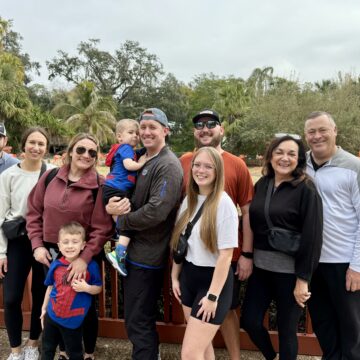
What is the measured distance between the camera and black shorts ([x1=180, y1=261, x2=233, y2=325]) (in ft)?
7.66

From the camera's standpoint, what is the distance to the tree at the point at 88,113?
115ft

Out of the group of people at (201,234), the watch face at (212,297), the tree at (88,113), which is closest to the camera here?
the watch face at (212,297)

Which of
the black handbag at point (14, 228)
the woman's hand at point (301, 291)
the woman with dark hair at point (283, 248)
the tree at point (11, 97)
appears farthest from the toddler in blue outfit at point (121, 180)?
the tree at point (11, 97)

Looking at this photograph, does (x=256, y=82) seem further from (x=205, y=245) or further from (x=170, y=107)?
(x=205, y=245)

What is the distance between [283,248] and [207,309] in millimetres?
716

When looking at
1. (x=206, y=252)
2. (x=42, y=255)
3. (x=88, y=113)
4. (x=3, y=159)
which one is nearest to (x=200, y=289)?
(x=206, y=252)

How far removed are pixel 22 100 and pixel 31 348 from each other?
82.6 feet

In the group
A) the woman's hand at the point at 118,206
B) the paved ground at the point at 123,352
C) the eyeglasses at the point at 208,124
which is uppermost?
the eyeglasses at the point at 208,124

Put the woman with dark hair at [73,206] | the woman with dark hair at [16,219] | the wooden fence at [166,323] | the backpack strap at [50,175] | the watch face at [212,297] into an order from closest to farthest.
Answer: the watch face at [212,297]
the woman with dark hair at [73,206]
the backpack strap at [50,175]
the woman with dark hair at [16,219]
the wooden fence at [166,323]

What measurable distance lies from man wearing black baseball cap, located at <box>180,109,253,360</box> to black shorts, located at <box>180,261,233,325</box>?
357mm

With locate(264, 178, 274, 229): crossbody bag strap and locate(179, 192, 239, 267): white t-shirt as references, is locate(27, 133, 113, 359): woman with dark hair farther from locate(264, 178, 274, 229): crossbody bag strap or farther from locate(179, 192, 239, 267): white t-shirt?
locate(264, 178, 274, 229): crossbody bag strap

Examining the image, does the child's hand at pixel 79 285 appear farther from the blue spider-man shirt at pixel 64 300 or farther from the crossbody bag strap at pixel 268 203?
the crossbody bag strap at pixel 268 203

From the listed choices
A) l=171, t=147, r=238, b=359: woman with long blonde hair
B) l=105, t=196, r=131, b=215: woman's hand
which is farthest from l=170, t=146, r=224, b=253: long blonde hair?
l=105, t=196, r=131, b=215: woman's hand

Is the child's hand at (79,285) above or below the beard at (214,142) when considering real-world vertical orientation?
below
